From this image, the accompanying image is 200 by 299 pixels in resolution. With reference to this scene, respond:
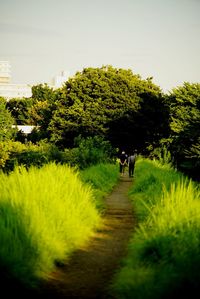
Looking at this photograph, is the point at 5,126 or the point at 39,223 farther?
the point at 5,126

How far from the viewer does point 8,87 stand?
150000mm

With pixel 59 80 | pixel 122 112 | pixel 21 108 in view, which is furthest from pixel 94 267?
pixel 59 80

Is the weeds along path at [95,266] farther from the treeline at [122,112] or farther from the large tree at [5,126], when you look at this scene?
the large tree at [5,126]

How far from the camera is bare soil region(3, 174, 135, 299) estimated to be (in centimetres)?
586

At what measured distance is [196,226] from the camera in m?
6.71

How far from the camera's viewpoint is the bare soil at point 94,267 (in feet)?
19.2

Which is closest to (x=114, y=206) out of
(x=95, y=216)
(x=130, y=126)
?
(x=95, y=216)

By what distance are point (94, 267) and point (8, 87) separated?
147m

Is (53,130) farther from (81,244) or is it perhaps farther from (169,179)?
(81,244)

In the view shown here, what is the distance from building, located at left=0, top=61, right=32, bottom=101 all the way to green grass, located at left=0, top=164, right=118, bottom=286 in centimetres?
13675

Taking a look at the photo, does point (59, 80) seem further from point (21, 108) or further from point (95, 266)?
point (95, 266)

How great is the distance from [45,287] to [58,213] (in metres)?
2.27

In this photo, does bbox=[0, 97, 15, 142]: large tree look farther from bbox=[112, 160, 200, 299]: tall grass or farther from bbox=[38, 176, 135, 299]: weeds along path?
bbox=[112, 160, 200, 299]: tall grass

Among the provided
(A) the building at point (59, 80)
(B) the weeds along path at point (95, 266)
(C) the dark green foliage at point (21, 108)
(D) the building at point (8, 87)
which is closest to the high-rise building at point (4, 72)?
(D) the building at point (8, 87)
